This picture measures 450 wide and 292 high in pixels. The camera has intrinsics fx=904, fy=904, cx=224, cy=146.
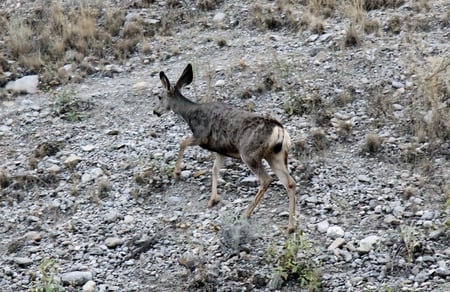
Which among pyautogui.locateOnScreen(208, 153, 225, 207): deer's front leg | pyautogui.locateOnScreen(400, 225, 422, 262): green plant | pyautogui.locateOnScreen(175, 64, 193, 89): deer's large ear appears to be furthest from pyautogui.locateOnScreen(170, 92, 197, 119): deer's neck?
pyautogui.locateOnScreen(400, 225, 422, 262): green plant

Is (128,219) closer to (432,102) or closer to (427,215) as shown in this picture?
(427,215)

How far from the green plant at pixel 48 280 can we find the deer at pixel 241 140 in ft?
6.33

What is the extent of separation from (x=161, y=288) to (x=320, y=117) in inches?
141

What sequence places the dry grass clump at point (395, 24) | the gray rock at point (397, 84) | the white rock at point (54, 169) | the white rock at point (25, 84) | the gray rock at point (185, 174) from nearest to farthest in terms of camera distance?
1. the gray rock at point (185, 174)
2. the white rock at point (54, 169)
3. the gray rock at point (397, 84)
4. the dry grass clump at point (395, 24)
5. the white rock at point (25, 84)

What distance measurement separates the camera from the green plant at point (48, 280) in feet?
29.9

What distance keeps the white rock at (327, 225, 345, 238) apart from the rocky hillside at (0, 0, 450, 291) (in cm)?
2

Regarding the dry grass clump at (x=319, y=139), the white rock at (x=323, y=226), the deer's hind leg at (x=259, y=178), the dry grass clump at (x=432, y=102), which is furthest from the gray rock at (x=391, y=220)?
the dry grass clump at (x=319, y=139)

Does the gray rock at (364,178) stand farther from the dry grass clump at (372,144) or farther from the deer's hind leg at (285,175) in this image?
the deer's hind leg at (285,175)

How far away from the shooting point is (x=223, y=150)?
10.3m

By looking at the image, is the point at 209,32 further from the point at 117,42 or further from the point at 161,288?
the point at 161,288

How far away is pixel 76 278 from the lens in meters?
9.28

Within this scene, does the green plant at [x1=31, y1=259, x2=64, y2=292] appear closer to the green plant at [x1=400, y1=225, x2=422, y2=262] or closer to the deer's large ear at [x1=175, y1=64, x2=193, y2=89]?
the deer's large ear at [x1=175, y1=64, x2=193, y2=89]

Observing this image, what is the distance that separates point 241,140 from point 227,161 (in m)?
1.22

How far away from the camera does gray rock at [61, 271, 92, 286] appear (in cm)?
925
